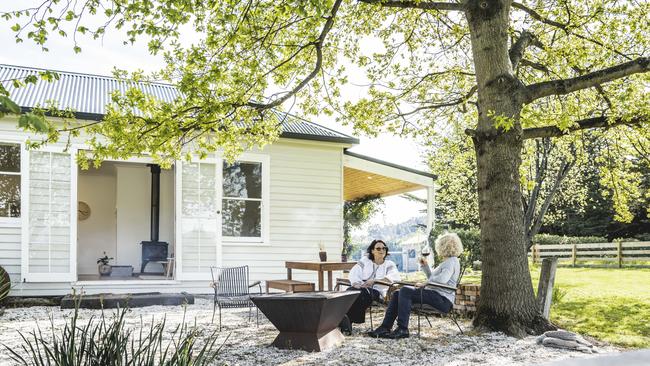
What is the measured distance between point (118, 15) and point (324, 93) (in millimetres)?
3596

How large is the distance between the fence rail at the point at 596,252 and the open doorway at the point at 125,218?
1118 cm

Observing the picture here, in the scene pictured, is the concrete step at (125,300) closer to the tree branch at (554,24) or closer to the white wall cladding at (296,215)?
the white wall cladding at (296,215)

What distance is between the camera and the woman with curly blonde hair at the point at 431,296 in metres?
6.41

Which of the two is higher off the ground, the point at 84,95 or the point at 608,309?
the point at 84,95

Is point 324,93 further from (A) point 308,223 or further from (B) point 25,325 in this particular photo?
(B) point 25,325

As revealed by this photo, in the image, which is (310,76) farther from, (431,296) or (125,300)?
(125,300)

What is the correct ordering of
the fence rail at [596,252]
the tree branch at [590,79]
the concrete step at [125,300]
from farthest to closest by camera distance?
the fence rail at [596,252] → the concrete step at [125,300] → the tree branch at [590,79]

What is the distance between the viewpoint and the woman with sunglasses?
23.1ft

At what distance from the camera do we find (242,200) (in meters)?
11.1

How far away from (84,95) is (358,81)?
198 inches

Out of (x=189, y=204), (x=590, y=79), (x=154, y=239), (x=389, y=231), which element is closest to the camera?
(x=590, y=79)

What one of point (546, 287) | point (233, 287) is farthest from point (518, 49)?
point (233, 287)

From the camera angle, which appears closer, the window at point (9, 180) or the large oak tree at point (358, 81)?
the large oak tree at point (358, 81)

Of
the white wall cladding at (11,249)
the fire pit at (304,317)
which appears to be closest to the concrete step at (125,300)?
the white wall cladding at (11,249)
